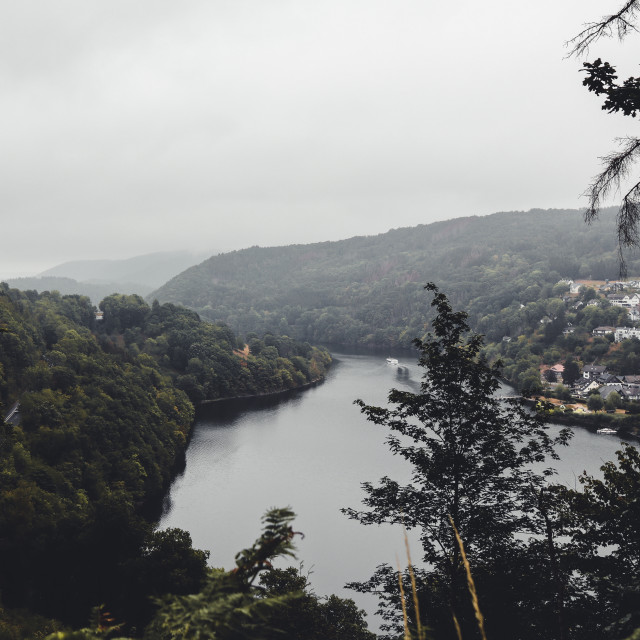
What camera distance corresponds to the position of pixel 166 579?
2147 cm

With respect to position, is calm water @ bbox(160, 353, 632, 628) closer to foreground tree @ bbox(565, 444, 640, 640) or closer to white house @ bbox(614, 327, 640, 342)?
foreground tree @ bbox(565, 444, 640, 640)

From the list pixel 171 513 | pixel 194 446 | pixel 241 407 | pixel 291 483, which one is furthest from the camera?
pixel 241 407

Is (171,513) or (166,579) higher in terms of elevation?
(166,579)

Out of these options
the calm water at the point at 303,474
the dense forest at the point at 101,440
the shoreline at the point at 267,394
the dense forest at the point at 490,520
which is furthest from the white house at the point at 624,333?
the dense forest at the point at 490,520

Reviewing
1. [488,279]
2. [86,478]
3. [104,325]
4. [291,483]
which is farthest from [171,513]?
[488,279]

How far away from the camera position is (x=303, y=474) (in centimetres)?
4994

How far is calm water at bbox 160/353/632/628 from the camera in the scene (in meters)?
35.0

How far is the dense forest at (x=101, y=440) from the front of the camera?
873 inches

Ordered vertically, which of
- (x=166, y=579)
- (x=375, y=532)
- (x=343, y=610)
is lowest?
(x=375, y=532)

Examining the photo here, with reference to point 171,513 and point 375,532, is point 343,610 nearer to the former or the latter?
point 375,532

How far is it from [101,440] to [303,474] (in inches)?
750

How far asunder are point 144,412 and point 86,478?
15.0m

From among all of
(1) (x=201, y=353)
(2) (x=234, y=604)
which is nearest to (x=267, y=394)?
(1) (x=201, y=353)

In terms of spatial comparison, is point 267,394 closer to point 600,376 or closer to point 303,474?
point 303,474
